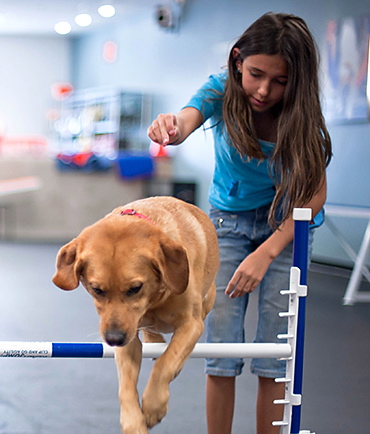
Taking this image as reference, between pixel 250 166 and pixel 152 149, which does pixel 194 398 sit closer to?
→ pixel 250 166

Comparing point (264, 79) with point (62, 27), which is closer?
point (264, 79)

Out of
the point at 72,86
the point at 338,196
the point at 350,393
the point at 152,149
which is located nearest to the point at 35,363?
the point at 350,393

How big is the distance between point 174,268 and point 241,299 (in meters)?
0.71

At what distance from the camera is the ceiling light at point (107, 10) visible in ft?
36.5

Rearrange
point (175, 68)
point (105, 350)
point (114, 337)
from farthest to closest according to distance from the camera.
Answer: point (175, 68) → point (105, 350) → point (114, 337)

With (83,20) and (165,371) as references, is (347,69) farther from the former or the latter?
(83,20)

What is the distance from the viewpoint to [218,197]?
7.22 feet

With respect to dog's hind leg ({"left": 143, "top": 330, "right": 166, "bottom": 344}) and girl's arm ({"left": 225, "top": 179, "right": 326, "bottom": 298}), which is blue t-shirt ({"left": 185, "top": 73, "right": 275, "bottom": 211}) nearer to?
girl's arm ({"left": 225, "top": 179, "right": 326, "bottom": 298})

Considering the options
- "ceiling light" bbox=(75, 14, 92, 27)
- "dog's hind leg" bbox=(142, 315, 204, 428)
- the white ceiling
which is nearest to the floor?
"dog's hind leg" bbox=(142, 315, 204, 428)

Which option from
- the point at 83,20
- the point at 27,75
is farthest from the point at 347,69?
the point at 27,75

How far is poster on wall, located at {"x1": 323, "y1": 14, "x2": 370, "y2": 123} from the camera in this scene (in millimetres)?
6883

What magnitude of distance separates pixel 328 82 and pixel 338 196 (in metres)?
1.28

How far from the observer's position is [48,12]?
39.0 feet

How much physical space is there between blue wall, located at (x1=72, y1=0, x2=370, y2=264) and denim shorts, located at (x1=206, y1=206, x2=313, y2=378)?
4.95 meters
